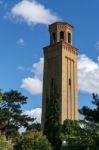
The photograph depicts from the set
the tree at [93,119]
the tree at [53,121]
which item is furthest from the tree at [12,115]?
the tree at [93,119]

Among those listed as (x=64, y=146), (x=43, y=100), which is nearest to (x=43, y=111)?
(x=43, y=100)

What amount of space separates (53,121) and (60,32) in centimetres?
1820

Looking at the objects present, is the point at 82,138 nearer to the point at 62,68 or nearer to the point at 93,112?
the point at 93,112

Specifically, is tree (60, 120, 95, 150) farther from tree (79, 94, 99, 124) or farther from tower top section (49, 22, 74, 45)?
tower top section (49, 22, 74, 45)

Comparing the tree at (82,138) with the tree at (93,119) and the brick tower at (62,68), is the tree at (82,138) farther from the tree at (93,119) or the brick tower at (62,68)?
the brick tower at (62,68)

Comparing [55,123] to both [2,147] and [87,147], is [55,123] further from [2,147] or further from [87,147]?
[2,147]

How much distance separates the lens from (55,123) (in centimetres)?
6562

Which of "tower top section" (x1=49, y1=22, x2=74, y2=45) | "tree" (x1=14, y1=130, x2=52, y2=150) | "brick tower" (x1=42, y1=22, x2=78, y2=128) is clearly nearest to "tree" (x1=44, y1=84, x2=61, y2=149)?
"brick tower" (x1=42, y1=22, x2=78, y2=128)

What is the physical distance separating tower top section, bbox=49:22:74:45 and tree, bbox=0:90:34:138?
13.5 metres

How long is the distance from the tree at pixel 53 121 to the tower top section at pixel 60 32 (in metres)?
10.9

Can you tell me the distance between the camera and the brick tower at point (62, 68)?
7321 centimetres

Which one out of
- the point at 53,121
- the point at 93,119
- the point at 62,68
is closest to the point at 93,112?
the point at 93,119

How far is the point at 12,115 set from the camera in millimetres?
68750

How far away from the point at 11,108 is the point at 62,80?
9614mm
